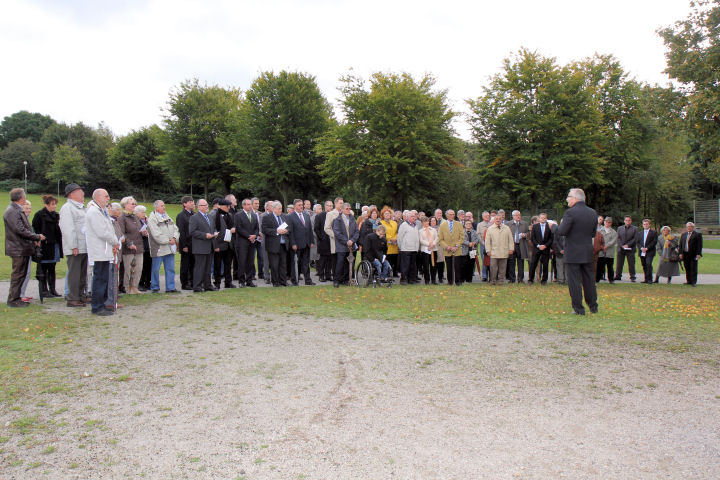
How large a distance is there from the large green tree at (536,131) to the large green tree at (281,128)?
46.0 feet

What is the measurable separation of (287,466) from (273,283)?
10239mm

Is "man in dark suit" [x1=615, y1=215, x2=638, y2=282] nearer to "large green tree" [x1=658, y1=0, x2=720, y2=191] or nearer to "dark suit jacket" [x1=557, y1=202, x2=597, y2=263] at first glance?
"large green tree" [x1=658, y1=0, x2=720, y2=191]

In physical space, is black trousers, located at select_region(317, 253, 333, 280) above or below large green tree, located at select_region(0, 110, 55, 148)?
below

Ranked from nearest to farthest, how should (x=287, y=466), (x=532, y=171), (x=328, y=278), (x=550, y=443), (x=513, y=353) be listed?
(x=287, y=466) → (x=550, y=443) → (x=513, y=353) → (x=328, y=278) → (x=532, y=171)

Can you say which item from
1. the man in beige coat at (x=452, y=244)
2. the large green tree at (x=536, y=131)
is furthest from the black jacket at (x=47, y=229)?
the large green tree at (x=536, y=131)

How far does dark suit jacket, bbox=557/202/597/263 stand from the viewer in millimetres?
8938

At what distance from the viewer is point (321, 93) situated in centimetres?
4359

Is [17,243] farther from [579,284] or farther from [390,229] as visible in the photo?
[579,284]

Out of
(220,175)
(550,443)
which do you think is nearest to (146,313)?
(550,443)

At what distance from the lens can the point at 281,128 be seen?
1619 inches

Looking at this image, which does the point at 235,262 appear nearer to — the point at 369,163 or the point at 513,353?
the point at 513,353

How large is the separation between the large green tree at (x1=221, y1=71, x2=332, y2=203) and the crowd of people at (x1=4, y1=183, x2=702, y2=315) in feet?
83.6

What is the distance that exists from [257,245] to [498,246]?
6.97 m

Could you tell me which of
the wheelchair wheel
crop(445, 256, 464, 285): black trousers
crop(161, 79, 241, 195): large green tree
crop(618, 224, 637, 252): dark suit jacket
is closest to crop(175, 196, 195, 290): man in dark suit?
the wheelchair wheel
